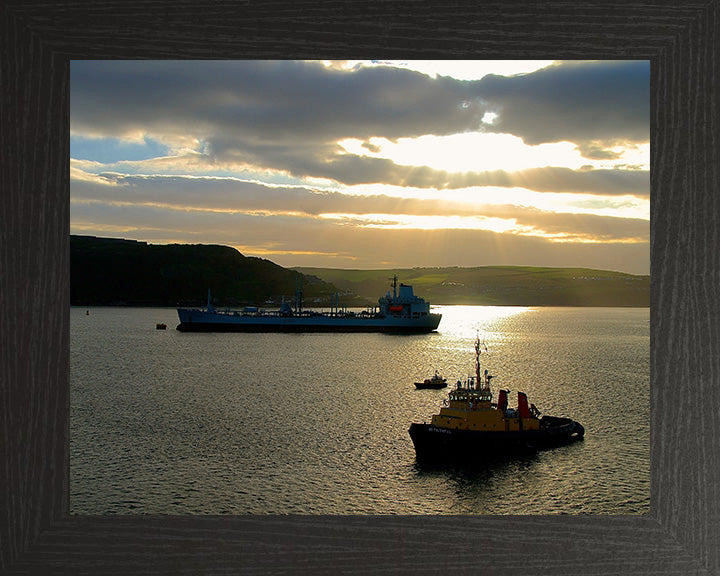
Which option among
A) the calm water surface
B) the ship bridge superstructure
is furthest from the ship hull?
the calm water surface

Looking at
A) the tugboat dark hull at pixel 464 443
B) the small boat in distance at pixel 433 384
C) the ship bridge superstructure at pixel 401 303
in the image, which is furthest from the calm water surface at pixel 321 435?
the ship bridge superstructure at pixel 401 303

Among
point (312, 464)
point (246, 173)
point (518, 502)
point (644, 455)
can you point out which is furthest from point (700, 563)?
point (246, 173)

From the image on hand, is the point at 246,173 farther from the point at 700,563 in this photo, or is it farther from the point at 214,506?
the point at 700,563

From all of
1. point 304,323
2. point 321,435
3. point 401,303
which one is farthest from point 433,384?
point 304,323

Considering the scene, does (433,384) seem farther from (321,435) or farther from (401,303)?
(401,303)

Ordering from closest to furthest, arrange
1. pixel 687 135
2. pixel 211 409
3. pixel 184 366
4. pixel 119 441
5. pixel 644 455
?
pixel 687 135 → pixel 644 455 → pixel 119 441 → pixel 211 409 → pixel 184 366

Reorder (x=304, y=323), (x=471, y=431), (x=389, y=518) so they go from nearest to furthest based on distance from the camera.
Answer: (x=389, y=518) < (x=471, y=431) < (x=304, y=323)

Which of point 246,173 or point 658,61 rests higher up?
point 246,173

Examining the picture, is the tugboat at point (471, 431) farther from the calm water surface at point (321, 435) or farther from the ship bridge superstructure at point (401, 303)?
the ship bridge superstructure at point (401, 303)
